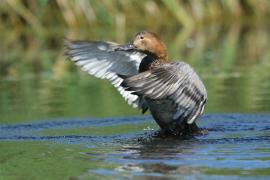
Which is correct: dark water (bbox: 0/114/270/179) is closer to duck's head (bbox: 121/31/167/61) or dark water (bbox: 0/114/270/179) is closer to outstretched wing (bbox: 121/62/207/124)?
outstretched wing (bbox: 121/62/207/124)

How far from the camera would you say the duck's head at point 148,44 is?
8906mm

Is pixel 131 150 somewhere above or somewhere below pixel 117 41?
below

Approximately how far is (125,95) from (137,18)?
12.9 meters

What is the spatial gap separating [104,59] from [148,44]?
813 millimetres

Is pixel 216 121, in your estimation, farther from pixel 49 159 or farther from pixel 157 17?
pixel 157 17

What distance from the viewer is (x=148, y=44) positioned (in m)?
8.94

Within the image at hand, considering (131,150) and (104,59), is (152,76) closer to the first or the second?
(131,150)

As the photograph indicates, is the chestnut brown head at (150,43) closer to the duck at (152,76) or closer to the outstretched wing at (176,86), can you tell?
the duck at (152,76)

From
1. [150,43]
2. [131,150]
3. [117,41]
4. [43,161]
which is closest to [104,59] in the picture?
[150,43]

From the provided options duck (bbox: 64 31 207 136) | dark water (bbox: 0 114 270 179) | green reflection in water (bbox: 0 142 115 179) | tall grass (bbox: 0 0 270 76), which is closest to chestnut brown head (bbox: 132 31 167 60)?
duck (bbox: 64 31 207 136)

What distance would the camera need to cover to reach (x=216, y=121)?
9.68 metres

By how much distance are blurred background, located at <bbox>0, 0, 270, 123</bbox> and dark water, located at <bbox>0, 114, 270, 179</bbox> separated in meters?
0.72

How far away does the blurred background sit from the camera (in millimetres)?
11141

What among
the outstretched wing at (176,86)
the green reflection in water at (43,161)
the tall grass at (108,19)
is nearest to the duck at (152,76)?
the outstretched wing at (176,86)
